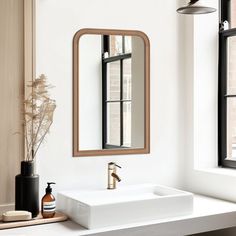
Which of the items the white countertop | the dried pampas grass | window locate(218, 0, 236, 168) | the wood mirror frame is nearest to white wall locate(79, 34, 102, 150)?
the wood mirror frame

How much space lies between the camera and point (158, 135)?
3.23m

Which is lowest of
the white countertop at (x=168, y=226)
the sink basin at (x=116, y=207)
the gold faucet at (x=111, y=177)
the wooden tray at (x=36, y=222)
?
the white countertop at (x=168, y=226)

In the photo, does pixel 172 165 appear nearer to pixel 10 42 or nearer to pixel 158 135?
pixel 158 135

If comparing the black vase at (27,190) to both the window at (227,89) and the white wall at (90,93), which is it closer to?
the white wall at (90,93)

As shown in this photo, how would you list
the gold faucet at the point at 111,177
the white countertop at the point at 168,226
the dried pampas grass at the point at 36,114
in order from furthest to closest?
1. the gold faucet at the point at 111,177
2. the dried pampas grass at the point at 36,114
3. the white countertop at the point at 168,226

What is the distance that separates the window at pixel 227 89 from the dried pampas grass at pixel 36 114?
1347mm

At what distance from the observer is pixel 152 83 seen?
10.5ft

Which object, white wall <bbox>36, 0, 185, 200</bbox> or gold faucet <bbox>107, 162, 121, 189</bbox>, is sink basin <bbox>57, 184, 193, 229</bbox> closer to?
gold faucet <bbox>107, 162, 121, 189</bbox>

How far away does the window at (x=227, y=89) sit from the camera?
130 inches

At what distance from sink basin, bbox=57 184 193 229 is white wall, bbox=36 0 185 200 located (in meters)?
0.16

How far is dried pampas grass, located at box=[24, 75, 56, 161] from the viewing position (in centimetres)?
263

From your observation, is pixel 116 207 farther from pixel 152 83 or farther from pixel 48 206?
pixel 152 83

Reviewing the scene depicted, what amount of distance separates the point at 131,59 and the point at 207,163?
3.18 feet

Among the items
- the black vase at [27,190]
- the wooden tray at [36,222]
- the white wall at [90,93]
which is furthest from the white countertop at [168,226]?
the white wall at [90,93]
